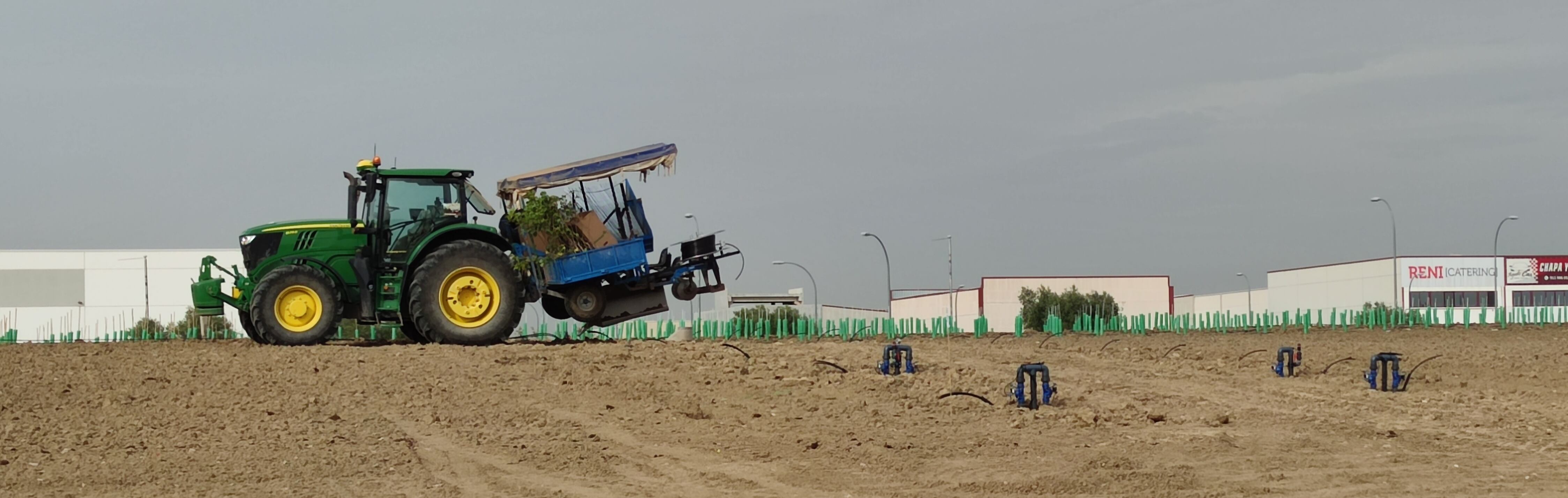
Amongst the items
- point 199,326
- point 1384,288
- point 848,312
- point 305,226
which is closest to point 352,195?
point 305,226

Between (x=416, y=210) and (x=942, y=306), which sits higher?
(x=416, y=210)

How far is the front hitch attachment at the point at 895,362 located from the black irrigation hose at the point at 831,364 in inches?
17.8

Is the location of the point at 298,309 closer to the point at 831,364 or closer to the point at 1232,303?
the point at 831,364

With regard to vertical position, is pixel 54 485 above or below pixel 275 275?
below

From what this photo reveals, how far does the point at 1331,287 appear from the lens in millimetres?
93938

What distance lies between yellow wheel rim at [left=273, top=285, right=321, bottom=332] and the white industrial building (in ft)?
142

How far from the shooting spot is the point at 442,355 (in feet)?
55.3

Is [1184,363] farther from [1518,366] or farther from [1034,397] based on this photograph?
[1034,397]

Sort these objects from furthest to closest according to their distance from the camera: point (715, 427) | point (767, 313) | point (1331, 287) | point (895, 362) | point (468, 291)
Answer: point (1331, 287), point (767, 313), point (468, 291), point (895, 362), point (715, 427)

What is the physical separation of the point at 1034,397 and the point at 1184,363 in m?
6.52

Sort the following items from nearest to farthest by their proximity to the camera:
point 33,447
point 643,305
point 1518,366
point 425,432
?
point 33,447, point 425,432, point 643,305, point 1518,366

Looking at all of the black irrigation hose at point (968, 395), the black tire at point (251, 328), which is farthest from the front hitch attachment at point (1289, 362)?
the black tire at point (251, 328)

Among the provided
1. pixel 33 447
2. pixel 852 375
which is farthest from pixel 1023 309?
pixel 33 447

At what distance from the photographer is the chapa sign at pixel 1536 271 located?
286 ft
